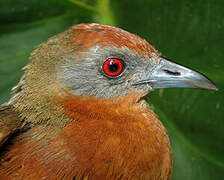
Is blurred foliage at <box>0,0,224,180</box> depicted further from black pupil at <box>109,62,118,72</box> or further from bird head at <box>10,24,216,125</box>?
black pupil at <box>109,62,118,72</box>

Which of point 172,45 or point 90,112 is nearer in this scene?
point 90,112

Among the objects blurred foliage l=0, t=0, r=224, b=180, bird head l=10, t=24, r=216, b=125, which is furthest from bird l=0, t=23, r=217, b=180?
blurred foliage l=0, t=0, r=224, b=180

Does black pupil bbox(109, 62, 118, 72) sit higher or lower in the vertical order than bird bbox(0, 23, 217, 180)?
higher

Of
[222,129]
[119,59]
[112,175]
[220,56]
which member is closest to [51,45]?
[119,59]

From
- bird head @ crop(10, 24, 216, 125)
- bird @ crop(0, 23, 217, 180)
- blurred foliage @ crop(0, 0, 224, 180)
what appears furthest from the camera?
blurred foliage @ crop(0, 0, 224, 180)

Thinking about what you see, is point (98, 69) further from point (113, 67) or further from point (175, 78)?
point (175, 78)

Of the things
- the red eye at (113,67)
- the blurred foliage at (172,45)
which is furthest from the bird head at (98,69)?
the blurred foliage at (172,45)

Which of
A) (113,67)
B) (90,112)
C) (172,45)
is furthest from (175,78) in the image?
(172,45)
